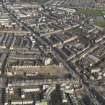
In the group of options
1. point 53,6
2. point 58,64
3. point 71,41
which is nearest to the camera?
point 58,64

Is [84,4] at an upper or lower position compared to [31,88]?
lower

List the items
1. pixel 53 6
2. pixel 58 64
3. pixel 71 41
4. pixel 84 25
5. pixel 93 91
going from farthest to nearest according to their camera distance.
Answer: pixel 53 6 → pixel 84 25 → pixel 71 41 → pixel 58 64 → pixel 93 91

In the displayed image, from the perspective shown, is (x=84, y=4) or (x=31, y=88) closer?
(x=31, y=88)

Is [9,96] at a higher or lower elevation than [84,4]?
higher

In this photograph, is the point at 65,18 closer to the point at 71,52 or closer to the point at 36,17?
the point at 36,17

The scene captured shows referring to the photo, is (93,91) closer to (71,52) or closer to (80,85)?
(80,85)

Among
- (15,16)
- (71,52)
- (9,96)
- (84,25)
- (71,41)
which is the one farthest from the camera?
(15,16)

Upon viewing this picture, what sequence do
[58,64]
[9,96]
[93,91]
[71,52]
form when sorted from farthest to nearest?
[71,52]
[58,64]
[93,91]
[9,96]

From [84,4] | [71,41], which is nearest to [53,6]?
[84,4]

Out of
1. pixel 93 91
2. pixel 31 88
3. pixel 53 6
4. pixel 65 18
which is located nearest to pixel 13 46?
pixel 31 88
